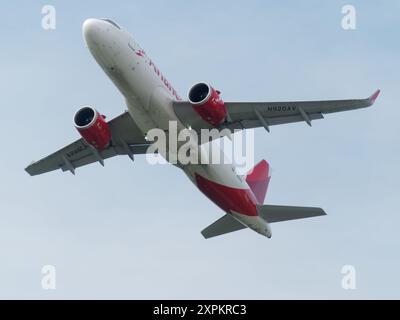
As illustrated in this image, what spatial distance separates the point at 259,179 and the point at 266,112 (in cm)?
1004

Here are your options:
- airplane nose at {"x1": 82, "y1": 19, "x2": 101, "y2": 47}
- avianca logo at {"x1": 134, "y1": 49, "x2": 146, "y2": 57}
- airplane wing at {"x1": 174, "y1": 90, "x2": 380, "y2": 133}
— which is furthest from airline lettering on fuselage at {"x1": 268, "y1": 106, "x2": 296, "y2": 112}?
airplane nose at {"x1": 82, "y1": 19, "x2": 101, "y2": 47}

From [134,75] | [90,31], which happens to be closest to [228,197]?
[134,75]

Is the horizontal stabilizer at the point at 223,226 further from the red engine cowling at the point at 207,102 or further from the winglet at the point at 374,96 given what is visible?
the winglet at the point at 374,96

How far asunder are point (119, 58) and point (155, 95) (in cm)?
255

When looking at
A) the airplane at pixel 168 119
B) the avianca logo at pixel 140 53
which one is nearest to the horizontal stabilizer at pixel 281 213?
the airplane at pixel 168 119

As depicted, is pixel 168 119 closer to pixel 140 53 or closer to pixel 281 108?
pixel 140 53

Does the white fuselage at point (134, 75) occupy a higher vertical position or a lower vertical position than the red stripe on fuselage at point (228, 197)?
higher

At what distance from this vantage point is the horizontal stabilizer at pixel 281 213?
40.8 m

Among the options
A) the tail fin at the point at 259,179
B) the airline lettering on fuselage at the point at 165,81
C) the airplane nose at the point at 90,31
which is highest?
the airplane nose at the point at 90,31

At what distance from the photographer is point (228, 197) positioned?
40.1 metres

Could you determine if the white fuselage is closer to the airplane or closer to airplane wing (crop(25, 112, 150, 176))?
the airplane

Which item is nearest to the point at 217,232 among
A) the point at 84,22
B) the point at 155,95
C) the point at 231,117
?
the point at 231,117

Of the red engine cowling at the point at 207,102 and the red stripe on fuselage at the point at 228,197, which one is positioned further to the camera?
the red stripe on fuselage at the point at 228,197

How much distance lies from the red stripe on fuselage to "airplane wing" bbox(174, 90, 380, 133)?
2.90m
